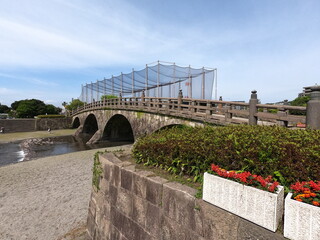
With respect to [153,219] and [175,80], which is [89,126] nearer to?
[175,80]

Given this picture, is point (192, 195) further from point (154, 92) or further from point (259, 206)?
point (154, 92)

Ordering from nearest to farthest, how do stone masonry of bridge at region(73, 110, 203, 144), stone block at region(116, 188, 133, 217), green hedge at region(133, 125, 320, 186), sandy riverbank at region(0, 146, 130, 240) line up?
1. green hedge at region(133, 125, 320, 186)
2. stone block at region(116, 188, 133, 217)
3. sandy riverbank at region(0, 146, 130, 240)
4. stone masonry of bridge at region(73, 110, 203, 144)

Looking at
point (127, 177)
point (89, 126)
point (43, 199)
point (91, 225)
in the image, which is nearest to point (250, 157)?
point (127, 177)

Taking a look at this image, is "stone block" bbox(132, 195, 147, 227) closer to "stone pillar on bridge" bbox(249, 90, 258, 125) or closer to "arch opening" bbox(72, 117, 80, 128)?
"stone pillar on bridge" bbox(249, 90, 258, 125)

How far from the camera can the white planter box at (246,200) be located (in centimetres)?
190

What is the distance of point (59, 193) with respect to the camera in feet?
26.1

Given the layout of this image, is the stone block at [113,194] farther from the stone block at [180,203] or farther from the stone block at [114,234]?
the stone block at [180,203]

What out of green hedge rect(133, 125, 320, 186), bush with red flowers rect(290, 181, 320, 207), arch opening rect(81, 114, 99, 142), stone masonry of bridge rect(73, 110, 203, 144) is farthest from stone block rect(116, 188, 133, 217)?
arch opening rect(81, 114, 99, 142)

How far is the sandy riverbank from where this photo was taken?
19.0 feet

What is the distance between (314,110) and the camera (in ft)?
16.6

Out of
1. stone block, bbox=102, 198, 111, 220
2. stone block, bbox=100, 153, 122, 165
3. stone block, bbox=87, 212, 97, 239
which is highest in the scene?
stone block, bbox=100, 153, 122, 165

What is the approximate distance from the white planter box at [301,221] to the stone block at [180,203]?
106cm

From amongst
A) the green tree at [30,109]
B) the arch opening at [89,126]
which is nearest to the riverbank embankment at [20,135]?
the arch opening at [89,126]

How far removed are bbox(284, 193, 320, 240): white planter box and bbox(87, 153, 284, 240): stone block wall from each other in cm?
18
